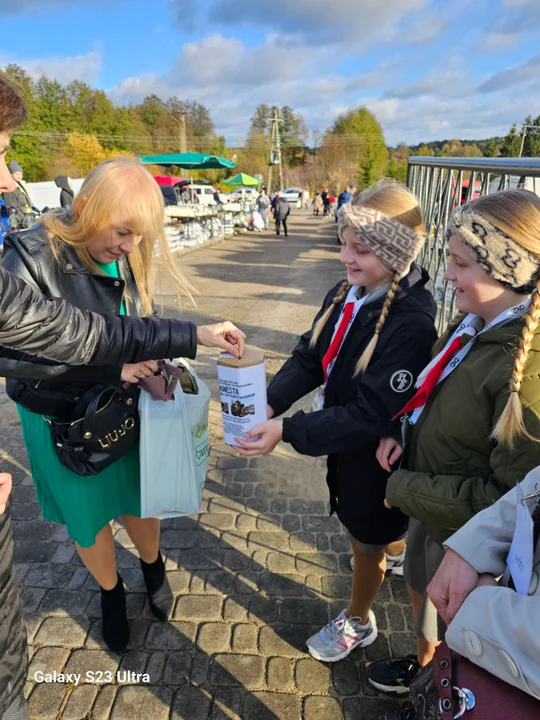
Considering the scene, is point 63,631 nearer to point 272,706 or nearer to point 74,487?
point 74,487

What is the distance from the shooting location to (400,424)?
6.11 feet

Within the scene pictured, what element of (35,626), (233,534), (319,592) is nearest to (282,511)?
(233,534)

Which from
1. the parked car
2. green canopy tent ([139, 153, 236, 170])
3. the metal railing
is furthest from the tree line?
the metal railing

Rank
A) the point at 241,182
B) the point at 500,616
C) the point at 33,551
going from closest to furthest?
the point at 500,616, the point at 33,551, the point at 241,182

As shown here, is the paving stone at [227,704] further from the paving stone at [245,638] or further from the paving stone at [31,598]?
the paving stone at [31,598]

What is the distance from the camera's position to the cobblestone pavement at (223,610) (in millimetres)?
2055

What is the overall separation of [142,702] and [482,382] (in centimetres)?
200

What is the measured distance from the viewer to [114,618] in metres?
2.25

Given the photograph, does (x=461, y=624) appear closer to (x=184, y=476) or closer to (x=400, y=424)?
(x=400, y=424)

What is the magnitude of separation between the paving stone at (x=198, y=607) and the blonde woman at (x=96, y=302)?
1.02ft

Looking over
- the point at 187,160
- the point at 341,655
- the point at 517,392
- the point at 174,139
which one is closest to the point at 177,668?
the point at 341,655

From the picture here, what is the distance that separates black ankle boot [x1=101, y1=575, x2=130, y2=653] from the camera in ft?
7.34

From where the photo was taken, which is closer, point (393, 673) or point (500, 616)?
point (500, 616)

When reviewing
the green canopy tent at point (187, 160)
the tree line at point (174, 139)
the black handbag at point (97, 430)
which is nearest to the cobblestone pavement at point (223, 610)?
the black handbag at point (97, 430)
